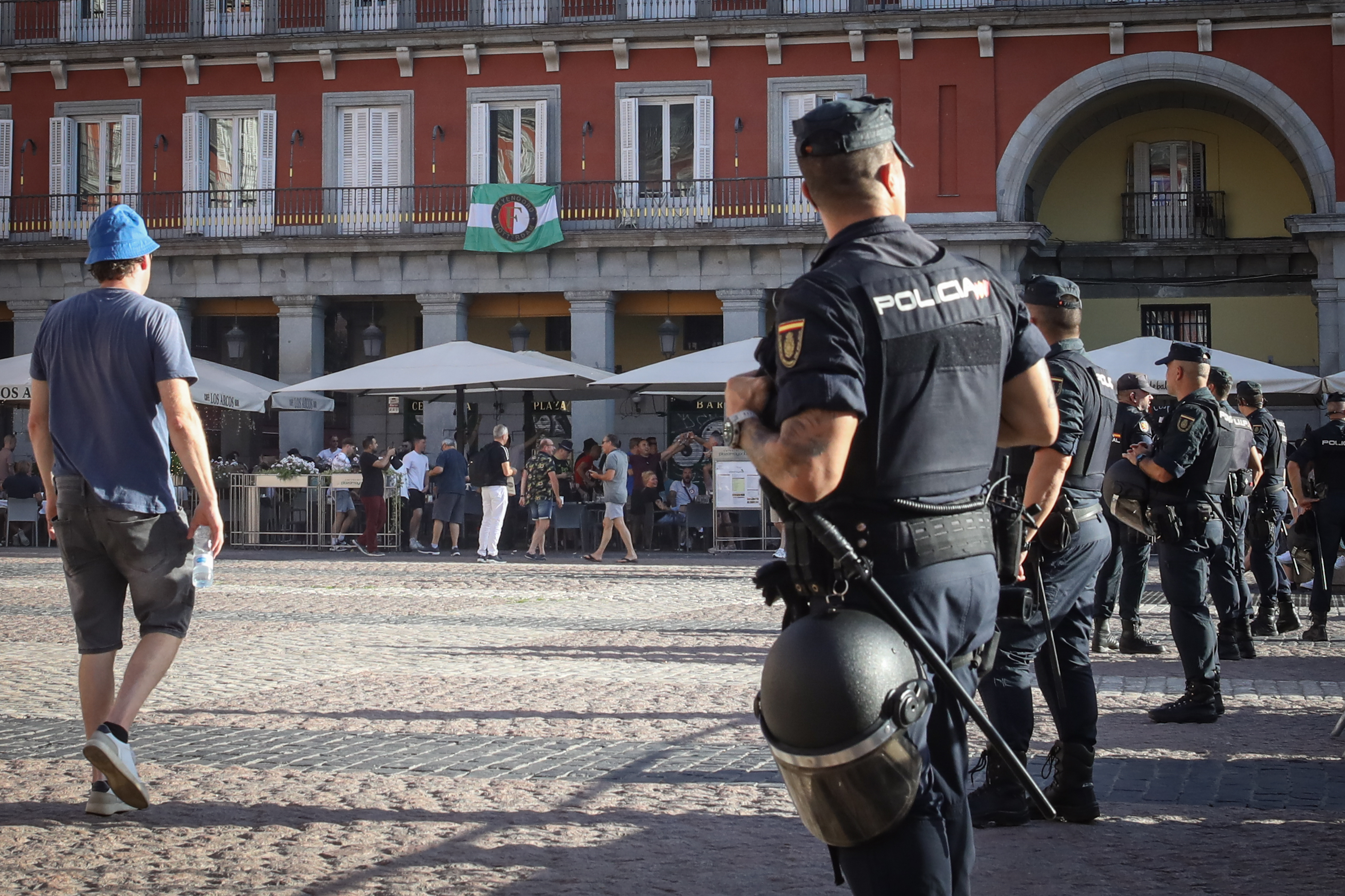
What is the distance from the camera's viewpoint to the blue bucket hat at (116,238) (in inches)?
205

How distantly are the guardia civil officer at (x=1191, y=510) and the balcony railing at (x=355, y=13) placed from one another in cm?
2162

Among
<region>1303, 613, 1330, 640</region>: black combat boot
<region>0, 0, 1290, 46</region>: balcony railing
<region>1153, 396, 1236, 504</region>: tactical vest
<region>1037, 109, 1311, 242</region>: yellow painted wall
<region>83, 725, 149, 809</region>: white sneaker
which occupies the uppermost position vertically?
<region>0, 0, 1290, 46</region>: balcony railing

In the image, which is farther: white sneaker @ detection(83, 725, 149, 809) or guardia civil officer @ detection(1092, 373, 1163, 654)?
guardia civil officer @ detection(1092, 373, 1163, 654)

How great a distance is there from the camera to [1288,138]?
27.6 metres

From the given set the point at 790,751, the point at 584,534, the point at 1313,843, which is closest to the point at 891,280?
the point at 790,751

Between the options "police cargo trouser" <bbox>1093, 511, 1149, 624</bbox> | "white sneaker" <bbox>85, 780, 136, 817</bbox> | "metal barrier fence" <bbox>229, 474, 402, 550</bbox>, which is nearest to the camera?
"white sneaker" <bbox>85, 780, 136, 817</bbox>

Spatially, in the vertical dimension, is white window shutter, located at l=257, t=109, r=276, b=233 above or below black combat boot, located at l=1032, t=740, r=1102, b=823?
above

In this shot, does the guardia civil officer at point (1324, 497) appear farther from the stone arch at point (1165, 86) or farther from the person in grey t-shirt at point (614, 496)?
the stone arch at point (1165, 86)

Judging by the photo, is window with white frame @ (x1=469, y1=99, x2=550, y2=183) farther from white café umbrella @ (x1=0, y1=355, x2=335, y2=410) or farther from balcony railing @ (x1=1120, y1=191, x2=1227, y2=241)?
balcony railing @ (x1=1120, y1=191, x2=1227, y2=241)

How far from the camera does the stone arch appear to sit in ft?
89.9

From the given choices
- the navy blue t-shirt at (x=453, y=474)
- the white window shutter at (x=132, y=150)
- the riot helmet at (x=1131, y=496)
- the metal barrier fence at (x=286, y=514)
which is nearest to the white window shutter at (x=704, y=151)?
the navy blue t-shirt at (x=453, y=474)

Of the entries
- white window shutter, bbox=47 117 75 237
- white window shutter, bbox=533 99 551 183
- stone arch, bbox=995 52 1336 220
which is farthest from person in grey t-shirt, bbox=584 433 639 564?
white window shutter, bbox=47 117 75 237

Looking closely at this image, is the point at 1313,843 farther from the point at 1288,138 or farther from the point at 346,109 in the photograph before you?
the point at 346,109

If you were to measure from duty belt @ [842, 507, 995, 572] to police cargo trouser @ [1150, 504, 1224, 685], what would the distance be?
14.2 feet
